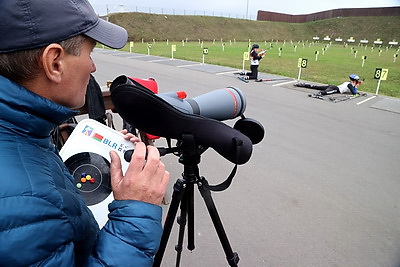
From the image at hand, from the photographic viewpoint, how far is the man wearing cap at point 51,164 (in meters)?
0.61

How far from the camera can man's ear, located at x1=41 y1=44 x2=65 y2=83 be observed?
0.69 m

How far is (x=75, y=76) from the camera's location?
2.58 feet

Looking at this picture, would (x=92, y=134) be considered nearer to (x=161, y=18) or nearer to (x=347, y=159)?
(x=347, y=159)

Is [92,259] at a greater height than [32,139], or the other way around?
[32,139]

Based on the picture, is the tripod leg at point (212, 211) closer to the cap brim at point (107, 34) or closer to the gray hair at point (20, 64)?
the cap brim at point (107, 34)

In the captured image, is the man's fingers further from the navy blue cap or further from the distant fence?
the distant fence

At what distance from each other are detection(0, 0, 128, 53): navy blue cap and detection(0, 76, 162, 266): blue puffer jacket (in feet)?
0.35

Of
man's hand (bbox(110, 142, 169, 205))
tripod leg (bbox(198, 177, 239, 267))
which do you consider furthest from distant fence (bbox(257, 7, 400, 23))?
man's hand (bbox(110, 142, 169, 205))

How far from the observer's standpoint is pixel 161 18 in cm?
3825

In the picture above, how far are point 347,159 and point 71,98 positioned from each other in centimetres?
363

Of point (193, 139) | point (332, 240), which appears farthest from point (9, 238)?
point (332, 240)

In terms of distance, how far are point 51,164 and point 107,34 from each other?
42cm

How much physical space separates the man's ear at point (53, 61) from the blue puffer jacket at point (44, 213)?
7cm

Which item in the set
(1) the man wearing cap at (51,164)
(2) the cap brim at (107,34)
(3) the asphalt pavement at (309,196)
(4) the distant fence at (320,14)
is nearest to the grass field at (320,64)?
(3) the asphalt pavement at (309,196)
